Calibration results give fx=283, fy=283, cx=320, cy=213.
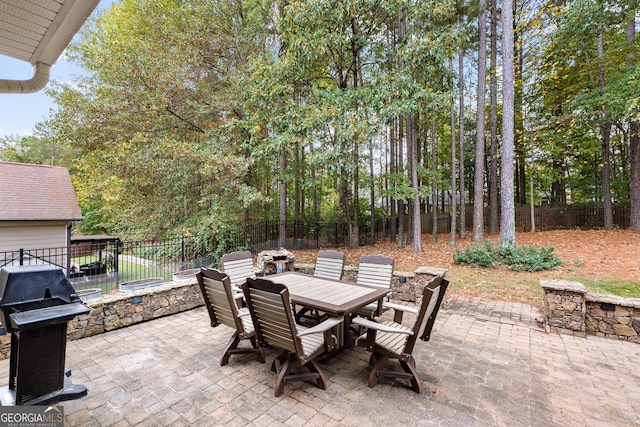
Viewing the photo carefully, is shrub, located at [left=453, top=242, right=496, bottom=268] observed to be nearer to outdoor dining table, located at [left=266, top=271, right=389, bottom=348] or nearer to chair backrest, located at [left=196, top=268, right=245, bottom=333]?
outdoor dining table, located at [left=266, top=271, right=389, bottom=348]

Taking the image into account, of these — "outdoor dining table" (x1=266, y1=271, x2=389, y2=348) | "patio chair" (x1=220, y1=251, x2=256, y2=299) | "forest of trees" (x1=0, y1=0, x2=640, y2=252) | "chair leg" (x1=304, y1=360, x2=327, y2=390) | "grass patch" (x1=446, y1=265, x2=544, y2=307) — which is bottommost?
"chair leg" (x1=304, y1=360, x2=327, y2=390)

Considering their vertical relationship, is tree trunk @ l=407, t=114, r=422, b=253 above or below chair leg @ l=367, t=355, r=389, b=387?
above

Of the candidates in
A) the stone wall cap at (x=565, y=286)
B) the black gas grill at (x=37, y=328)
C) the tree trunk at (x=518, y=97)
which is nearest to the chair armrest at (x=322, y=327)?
the black gas grill at (x=37, y=328)

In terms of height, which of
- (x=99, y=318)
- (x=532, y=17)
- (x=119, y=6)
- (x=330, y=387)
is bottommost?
(x=330, y=387)

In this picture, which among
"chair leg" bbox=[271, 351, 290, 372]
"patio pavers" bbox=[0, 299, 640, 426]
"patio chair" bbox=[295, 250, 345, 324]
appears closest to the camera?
"patio pavers" bbox=[0, 299, 640, 426]

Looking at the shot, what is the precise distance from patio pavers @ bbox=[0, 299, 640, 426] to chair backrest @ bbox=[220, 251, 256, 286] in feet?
2.94

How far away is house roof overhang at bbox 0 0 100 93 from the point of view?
1736mm

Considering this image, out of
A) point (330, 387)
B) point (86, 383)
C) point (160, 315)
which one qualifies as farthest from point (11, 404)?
point (160, 315)

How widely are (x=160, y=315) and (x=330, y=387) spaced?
3060 mm

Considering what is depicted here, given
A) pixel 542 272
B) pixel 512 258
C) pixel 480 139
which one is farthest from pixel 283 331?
pixel 480 139

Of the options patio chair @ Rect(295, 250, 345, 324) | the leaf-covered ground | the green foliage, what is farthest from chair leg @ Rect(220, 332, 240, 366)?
the green foliage

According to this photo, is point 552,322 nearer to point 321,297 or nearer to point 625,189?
point 321,297

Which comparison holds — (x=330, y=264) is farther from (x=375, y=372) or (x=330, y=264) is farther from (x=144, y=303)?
(x=144, y=303)

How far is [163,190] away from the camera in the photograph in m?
8.48
